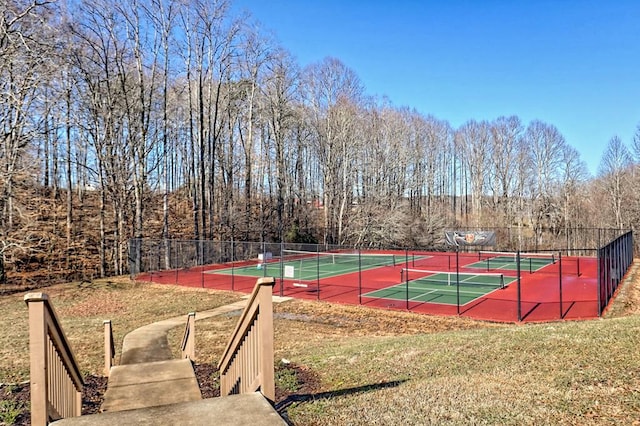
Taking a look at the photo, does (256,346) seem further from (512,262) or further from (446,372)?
(512,262)

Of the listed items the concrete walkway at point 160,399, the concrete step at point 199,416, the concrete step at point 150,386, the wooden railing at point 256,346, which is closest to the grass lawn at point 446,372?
the wooden railing at point 256,346

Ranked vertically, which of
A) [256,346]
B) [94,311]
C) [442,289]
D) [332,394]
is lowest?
[442,289]

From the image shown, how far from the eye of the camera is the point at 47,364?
2.85m

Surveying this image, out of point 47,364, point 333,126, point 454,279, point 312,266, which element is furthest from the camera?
point 333,126

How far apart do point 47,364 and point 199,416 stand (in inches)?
44.9

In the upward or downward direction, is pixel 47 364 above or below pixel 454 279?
above

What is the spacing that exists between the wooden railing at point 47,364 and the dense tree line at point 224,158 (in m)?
14.4

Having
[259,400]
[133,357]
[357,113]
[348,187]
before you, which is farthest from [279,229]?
[259,400]

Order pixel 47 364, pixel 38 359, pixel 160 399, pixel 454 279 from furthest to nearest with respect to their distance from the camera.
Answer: pixel 454 279 < pixel 160 399 < pixel 47 364 < pixel 38 359

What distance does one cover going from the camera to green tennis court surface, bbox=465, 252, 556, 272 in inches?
1133

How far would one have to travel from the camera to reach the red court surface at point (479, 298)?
14.3m

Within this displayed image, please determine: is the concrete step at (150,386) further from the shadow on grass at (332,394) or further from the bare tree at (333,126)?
the bare tree at (333,126)

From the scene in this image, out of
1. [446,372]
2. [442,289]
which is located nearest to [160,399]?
[446,372]

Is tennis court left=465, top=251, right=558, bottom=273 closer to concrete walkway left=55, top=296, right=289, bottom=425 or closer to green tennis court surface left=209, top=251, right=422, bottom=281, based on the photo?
green tennis court surface left=209, top=251, right=422, bottom=281
